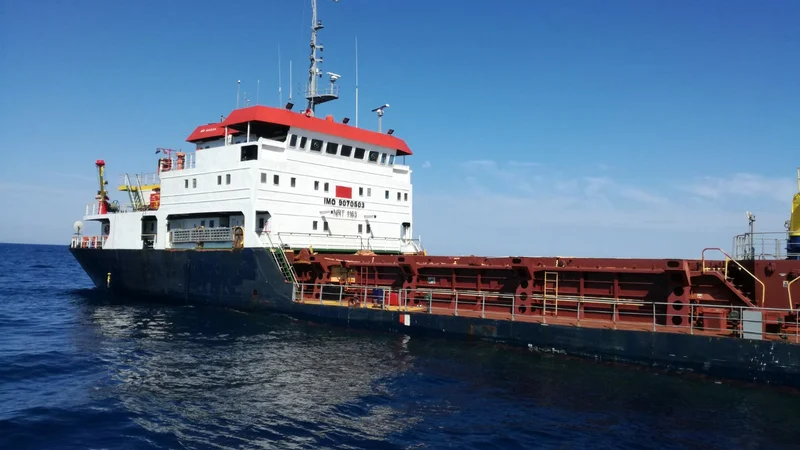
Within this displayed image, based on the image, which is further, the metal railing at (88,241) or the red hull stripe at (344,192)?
the metal railing at (88,241)

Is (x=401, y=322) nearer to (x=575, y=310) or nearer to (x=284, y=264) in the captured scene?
(x=575, y=310)

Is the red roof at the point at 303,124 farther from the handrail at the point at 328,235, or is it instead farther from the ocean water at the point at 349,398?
the ocean water at the point at 349,398

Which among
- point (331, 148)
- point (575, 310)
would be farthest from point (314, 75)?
point (575, 310)

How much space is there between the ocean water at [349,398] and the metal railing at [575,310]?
4.71 feet

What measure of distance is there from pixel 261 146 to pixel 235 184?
2.09m

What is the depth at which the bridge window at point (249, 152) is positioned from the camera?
24422mm

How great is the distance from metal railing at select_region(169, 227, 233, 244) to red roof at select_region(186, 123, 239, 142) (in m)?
4.63

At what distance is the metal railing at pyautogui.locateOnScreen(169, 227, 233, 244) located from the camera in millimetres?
24828

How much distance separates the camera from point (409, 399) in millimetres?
12484

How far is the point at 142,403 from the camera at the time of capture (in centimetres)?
1178

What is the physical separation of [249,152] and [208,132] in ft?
12.8

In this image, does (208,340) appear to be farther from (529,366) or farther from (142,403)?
(529,366)

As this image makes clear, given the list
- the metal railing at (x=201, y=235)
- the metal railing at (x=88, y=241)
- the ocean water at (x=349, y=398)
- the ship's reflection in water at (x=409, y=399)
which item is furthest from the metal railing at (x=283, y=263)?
the metal railing at (x=88, y=241)

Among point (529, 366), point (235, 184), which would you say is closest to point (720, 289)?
point (529, 366)
